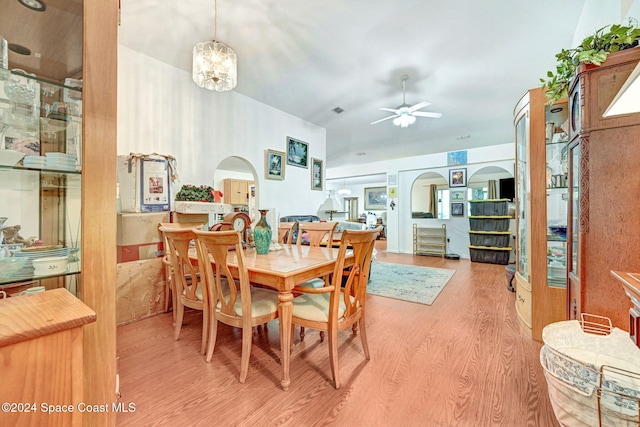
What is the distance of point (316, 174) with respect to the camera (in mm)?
5656

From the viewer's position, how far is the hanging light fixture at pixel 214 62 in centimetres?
248

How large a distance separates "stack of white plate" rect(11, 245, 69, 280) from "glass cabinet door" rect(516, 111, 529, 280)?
3.22 meters

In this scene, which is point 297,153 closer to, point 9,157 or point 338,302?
point 338,302

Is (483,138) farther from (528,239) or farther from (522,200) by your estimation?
(528,239)

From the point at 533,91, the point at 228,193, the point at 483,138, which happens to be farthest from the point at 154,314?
the point at 483,138

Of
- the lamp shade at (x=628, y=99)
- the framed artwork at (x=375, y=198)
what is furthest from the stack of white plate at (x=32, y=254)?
the framed artwork at (x=375, y=198)

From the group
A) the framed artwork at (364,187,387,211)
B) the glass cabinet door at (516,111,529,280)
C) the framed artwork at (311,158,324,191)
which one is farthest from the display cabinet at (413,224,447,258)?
the framed artwork at (364,187,387,211)

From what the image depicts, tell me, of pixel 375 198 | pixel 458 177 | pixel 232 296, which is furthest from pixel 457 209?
pixel 232 296

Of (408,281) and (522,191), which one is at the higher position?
(522,191)

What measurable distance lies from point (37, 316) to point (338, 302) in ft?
4.50

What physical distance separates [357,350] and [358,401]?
1.86 ft

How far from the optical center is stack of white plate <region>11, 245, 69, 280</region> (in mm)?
746

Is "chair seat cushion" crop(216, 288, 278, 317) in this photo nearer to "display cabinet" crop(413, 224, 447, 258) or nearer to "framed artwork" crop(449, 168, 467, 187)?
"display cabinet" crop(413, 224, 447, 258)

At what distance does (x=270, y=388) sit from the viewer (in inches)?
63.7
